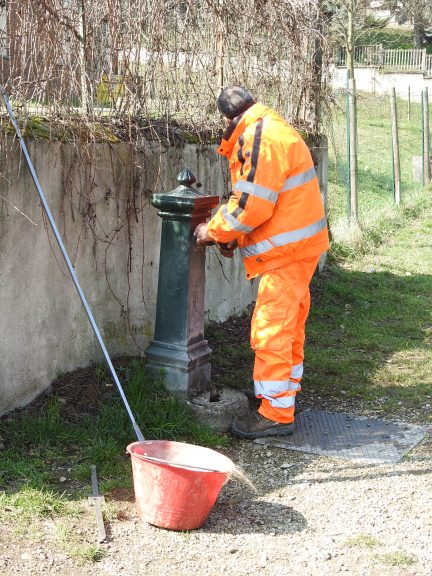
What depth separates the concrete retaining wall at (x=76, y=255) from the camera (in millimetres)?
4879

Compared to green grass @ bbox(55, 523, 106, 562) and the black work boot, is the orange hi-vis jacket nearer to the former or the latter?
the black work boot

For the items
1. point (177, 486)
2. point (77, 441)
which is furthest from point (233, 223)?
point (177, 486)

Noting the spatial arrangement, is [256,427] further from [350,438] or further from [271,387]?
[350,438]

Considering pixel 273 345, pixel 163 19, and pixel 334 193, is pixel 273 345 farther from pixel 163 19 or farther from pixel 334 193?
pixel 334 193

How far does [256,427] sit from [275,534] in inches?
47.7

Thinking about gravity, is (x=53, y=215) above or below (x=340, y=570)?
above

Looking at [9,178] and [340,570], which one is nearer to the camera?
[340,570]

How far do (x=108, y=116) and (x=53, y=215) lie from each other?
0.95 meters

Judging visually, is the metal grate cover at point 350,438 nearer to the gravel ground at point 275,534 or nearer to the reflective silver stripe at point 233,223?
A: the gravel ground at point 275,534

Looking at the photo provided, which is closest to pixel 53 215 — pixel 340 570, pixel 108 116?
pixel 108 116

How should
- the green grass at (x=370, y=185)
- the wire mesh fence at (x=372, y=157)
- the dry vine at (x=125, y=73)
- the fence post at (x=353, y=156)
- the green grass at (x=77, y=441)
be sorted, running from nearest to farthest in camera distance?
1. the green grass at (x=77, y=441)
2. the dry vine at (x=125, y=73)
3. the green grass at (x=370, y=185)
4. the fence post at (x=353, y=156)
5. the wire mesh fence at (x=372, y=157)

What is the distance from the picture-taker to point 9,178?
475cm

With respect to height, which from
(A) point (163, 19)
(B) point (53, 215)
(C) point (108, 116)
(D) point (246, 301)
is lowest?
(D) point (246, 301)

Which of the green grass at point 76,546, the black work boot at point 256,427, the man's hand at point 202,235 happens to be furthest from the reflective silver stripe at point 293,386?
the green grass at point 76,546
